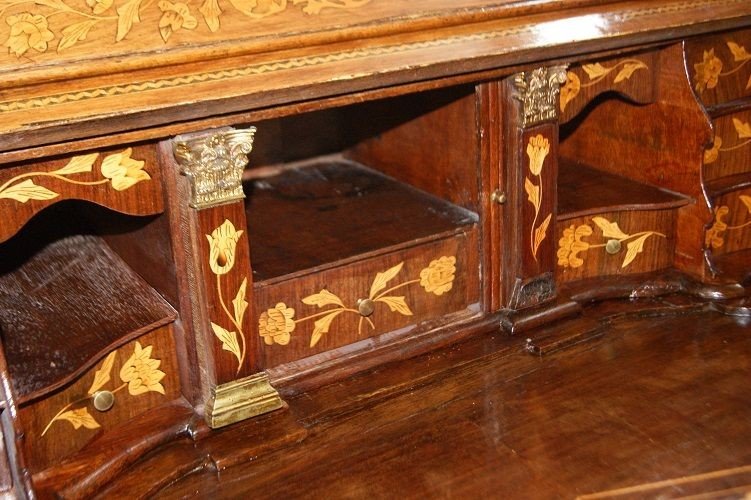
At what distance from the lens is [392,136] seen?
2.28 meters

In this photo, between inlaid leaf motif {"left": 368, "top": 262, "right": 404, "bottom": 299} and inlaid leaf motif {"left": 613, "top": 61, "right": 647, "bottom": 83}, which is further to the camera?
inlaid leaf motif {"left": 613, "top": 61, "right": 647, "bottom": 83}

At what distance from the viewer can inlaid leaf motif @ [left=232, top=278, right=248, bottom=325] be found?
1713mm

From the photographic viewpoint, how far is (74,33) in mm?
1518

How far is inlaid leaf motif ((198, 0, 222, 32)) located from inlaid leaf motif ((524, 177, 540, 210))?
705 mm

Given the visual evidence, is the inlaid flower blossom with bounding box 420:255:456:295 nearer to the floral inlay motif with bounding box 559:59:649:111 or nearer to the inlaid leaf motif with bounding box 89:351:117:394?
the floral inlay motif with bounding box 559:59:649:111

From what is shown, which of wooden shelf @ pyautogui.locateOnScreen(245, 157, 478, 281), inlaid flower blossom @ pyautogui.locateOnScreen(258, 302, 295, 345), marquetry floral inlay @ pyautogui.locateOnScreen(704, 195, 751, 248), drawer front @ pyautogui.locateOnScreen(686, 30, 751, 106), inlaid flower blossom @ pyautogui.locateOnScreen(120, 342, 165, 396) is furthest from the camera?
marquetry floral inlay @ pyautogui.locateOnScreen(704, 195, 751, 248)

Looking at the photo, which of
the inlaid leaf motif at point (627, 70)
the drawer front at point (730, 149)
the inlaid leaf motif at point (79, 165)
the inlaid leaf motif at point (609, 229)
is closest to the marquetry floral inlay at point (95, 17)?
the inlaid leaf motif at point (79, 165)

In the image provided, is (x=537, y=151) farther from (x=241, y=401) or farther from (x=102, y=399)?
(x=102, y=399)

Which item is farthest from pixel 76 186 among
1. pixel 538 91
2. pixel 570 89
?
pixel 570 89

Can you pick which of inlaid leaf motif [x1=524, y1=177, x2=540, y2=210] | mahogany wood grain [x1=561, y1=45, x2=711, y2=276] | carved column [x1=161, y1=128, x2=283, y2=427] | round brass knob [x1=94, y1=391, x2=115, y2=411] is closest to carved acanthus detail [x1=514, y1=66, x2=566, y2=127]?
inlaid leaf motif [x1=524, y1=177, x2=540, y2=210]

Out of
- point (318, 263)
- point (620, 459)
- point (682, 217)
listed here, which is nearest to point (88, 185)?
point (318, 263)

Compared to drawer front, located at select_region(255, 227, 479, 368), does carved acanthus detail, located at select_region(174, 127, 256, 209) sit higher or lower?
higher

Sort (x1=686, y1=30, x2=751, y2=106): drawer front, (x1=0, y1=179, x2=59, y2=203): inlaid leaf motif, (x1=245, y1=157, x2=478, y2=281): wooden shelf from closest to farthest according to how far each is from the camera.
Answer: (x1=0, y1=179, x2=59, y2=203): inlaid leaf motif < (x1=245, y1=157, x2=478, y2=281): wooden shelf < (x1=686, y1=30, x2=751, y2=106): drawer front

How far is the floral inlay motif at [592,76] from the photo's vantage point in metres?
2.01
